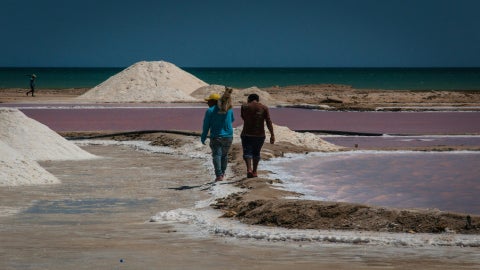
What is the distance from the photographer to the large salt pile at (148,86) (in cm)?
4766

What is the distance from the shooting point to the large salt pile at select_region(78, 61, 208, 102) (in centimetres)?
4766

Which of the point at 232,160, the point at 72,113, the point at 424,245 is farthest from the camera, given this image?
the point at 72,113

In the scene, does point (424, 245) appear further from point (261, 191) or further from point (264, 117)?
point (264, 117)

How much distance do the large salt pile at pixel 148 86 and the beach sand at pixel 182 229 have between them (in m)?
33.4

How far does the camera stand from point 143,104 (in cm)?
4422

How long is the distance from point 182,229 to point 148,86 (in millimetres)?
40539

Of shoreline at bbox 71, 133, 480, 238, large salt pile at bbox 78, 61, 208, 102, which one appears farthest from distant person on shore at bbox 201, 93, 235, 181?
large salt pile at bbox 78, 61, 208, 102

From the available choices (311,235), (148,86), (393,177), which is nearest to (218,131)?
(393,177)

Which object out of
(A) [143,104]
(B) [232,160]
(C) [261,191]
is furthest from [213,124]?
(A) [143,104]

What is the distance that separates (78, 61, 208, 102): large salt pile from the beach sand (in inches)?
1315

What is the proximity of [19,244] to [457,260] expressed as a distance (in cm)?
380

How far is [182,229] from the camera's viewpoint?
9.72 meters

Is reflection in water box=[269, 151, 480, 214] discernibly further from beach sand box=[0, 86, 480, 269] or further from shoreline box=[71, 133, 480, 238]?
shoreline box=[71, 133, 480, 238]

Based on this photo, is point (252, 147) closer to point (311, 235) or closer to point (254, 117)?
point (254, 117)
